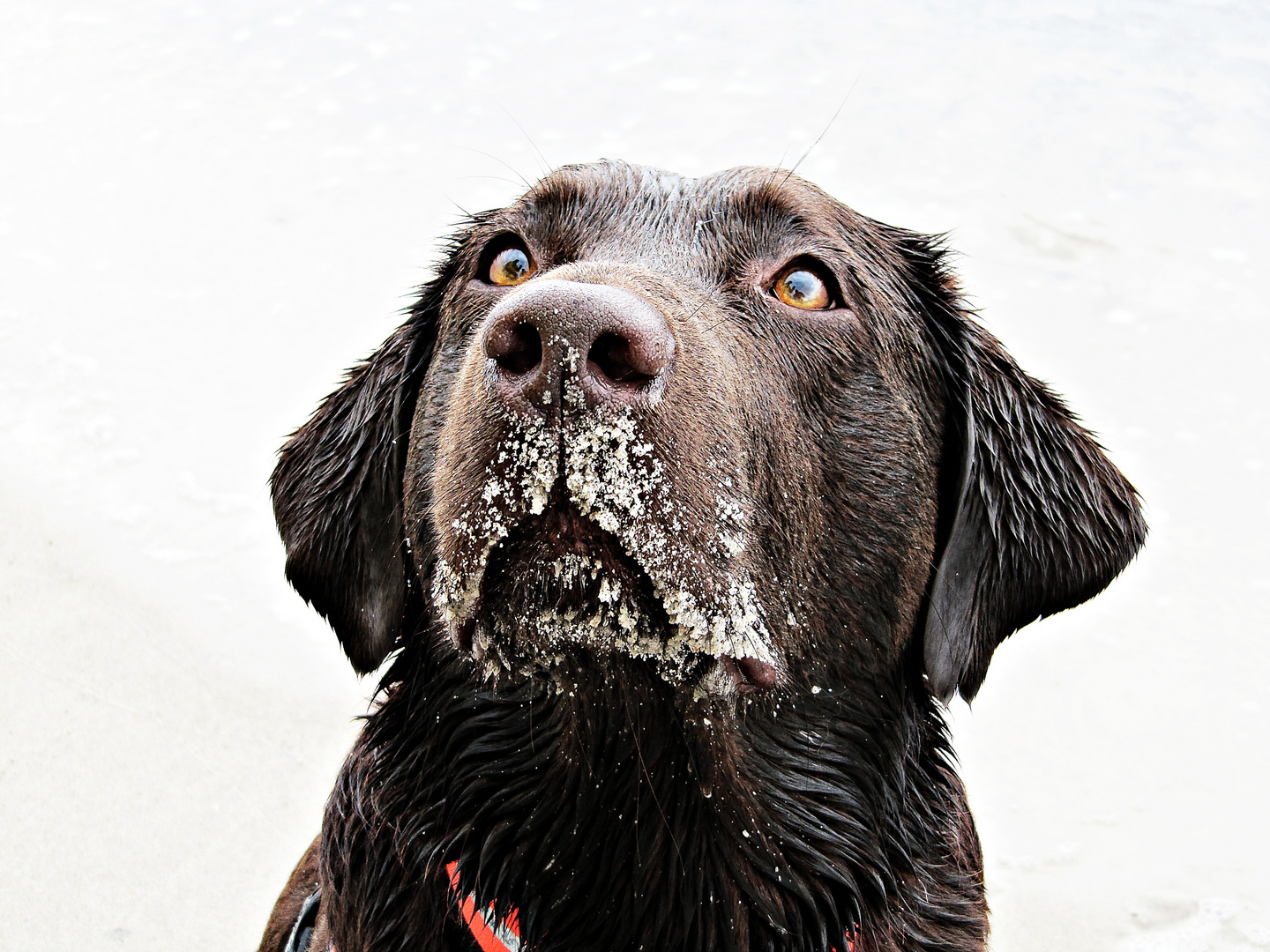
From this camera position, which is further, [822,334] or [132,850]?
[132,850]

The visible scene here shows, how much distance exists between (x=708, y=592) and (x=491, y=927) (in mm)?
A: 1121

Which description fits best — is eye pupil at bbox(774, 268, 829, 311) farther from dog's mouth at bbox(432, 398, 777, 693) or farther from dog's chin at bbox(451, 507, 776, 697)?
dog's chin at bbox(451, 507, 776, 697)

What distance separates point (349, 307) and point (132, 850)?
3623mm

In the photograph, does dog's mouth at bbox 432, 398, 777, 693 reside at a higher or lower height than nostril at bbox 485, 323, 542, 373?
lower

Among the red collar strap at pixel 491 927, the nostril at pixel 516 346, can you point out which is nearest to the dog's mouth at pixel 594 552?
the nostril at pixel 516 346

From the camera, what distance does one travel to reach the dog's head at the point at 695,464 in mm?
1822

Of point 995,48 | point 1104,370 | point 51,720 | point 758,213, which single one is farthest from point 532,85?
point 758,213

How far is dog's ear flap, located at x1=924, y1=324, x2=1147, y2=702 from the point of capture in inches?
103

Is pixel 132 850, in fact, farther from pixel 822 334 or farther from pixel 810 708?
pixel 822 334

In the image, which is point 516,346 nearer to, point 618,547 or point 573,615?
point 618,547

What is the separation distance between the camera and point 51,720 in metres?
4.25

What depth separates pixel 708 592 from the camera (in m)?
1.95

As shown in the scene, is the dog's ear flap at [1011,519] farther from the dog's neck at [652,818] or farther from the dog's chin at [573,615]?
the dog's chin at [573,615]

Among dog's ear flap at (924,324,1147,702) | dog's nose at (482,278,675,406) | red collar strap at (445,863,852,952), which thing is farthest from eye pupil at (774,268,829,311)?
red collar strap at (445,863,852,952)
